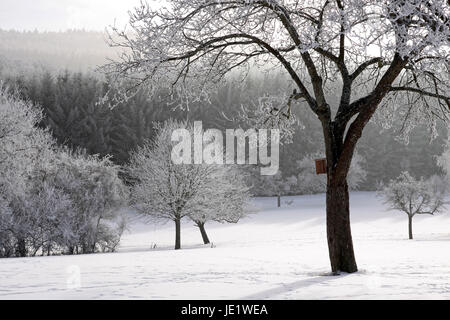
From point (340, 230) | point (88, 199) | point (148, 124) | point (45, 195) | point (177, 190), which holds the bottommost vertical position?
point (88, 199)

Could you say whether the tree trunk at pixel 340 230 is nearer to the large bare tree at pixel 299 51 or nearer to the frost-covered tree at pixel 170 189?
the large bare tree at pixel 299 51

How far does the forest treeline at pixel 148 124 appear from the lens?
189 ft

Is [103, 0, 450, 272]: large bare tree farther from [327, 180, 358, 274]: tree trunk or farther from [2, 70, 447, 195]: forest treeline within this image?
[2, 70, 447, 195]: forest treeline

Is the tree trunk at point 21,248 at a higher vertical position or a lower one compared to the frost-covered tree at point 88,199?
lower

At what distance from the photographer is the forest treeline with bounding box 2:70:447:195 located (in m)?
57.7

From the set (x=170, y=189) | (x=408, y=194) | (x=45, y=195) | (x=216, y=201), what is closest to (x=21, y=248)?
(x=45, y=195)

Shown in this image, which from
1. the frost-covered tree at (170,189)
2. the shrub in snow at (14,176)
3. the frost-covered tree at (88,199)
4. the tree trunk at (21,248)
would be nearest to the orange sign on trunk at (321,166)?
the shrub in snow at (14,176)

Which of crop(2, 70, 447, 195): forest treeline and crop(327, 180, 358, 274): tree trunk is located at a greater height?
crop(2, 70, 447, 195): forest treeline

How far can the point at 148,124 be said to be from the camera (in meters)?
60.8

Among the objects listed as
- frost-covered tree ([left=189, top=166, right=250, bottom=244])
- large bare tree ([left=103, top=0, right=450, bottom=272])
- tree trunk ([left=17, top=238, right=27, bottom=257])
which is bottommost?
tree trunk ([left=17, top=238, right=27, bottom=257])

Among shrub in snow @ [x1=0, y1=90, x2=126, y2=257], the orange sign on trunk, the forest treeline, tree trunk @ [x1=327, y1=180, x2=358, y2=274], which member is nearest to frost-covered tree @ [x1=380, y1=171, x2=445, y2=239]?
shrub in snow @ [x1=0, y1=90, x2=126, y2=257]

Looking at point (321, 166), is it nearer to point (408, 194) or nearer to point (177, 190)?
point (177, 190)
